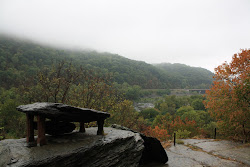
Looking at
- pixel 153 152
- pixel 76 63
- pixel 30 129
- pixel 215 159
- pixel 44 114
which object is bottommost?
pixel 215 159

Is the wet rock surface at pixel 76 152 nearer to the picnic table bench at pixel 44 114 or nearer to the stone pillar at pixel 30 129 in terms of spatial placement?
the stone pillar at pixel 30 129

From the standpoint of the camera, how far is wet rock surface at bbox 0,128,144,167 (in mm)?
4463

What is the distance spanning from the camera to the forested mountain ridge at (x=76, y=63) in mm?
70825

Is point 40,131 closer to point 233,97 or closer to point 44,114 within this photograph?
point 44,114

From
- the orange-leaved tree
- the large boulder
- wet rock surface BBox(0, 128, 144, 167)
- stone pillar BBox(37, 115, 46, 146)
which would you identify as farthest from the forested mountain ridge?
stone pillar BBox(37, 115, 46, 146)

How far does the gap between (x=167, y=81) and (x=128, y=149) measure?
158 m

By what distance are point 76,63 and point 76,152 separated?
37.4 metres

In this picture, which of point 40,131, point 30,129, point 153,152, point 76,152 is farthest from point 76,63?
point 76,152

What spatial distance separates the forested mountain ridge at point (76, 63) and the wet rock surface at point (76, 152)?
27.2 metres

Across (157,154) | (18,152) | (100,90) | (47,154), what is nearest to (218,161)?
(157,154)

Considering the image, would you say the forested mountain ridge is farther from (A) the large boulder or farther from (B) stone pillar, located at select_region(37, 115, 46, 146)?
(B) stone pillar, located at select_region(37, 115, 46, 146)

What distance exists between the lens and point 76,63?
131 feet

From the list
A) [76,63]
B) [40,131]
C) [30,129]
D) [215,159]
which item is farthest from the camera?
[76,63]

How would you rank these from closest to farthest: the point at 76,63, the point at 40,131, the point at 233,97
Result: the point at 40,131 → the point at 233,97 → the point at 76,63
